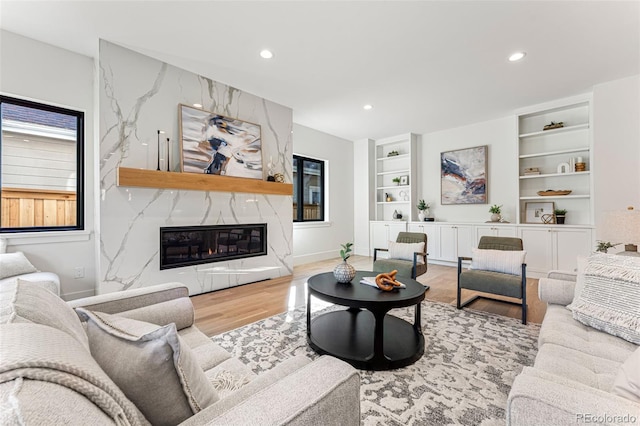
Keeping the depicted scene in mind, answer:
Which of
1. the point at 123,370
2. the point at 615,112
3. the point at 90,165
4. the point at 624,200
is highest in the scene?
the point at 615,112

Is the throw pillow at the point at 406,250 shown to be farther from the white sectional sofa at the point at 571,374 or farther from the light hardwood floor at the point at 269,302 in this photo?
the white sectional sofa at the point at 571,374

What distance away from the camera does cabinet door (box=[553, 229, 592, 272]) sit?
4199 mm

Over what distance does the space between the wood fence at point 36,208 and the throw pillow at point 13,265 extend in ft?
1.73

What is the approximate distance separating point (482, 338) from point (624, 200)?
127 inches

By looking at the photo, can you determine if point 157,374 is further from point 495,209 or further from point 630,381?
point 495,209

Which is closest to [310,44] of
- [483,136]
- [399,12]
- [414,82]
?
[399,12]

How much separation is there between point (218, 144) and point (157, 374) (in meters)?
3.59

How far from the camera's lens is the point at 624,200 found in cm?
380

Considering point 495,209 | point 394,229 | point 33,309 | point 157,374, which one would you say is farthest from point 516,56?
point 33,309

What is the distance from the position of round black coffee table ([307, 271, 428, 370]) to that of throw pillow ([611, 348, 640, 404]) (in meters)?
1.15

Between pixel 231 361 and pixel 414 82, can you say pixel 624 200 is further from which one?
pixel 231 361

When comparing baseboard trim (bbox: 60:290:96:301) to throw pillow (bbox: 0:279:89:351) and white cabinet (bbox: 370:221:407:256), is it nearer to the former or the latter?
throw pillow (bbox: 0:279:89:351)

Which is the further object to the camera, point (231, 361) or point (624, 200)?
point (624, 200)

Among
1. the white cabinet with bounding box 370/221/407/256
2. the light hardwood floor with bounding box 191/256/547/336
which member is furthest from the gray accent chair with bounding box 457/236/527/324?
the white cabinet with bounding box 370/221/407/256
